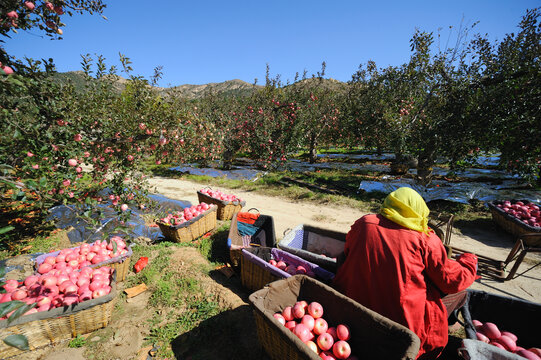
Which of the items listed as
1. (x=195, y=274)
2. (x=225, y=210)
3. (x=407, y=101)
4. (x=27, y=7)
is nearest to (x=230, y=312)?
(x=195, y=274)

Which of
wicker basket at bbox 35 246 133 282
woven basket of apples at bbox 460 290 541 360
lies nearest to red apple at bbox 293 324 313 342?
woven basket of apples at bbox 460 290 541 360

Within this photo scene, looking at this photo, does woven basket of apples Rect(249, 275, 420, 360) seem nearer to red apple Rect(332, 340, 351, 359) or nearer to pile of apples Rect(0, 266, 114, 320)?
red apple Rect(332, 340, 351, 359)

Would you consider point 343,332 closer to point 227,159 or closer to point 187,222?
point 187,222

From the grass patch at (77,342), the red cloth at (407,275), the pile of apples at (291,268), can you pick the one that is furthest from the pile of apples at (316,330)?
the grass patch at (77,342)

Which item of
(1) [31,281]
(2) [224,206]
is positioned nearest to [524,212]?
(2) [224,206]

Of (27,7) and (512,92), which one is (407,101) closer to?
(512,92)

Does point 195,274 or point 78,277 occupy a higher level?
point 78,277

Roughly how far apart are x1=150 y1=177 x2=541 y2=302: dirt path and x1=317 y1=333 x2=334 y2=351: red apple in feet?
12.4

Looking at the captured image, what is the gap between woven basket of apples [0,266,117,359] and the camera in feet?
9.05

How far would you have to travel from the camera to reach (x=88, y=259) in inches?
160

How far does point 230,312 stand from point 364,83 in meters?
17.0

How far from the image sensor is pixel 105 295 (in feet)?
10.3

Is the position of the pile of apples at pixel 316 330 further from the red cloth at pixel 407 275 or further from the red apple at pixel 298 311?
the red cloth at pixel 407 275

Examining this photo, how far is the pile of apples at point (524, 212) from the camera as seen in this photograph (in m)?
5.90
